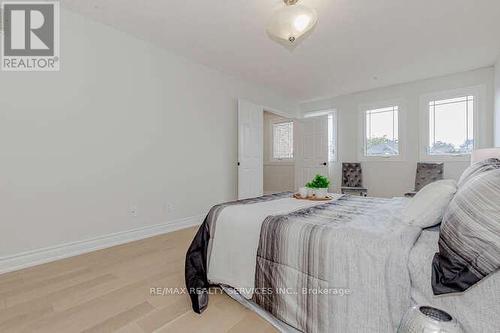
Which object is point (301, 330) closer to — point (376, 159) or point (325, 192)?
point (325, 192)

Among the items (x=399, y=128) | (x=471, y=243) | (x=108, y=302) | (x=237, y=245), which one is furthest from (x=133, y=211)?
(x=399, y=128)

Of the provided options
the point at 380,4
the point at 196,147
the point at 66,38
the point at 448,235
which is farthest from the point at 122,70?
the point at 448,235

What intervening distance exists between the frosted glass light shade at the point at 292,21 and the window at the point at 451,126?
352 cm

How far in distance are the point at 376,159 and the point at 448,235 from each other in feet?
14.3

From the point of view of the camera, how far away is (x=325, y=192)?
2.28 meters

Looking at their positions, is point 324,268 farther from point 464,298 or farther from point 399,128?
point 399,128

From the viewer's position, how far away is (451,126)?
Answer: 4.16 meters

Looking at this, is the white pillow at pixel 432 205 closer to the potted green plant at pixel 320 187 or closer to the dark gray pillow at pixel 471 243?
the dark gray pillow at pixel 471 243

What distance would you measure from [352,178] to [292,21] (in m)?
3.79

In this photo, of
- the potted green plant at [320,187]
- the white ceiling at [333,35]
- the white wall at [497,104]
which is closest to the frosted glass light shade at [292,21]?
the white ceiling at [333,35]

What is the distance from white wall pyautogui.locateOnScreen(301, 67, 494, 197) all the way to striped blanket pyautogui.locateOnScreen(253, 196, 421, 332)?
3.67 metres

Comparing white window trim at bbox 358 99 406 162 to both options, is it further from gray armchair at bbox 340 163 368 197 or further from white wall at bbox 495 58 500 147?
white wall at bbox 495 58 500 147

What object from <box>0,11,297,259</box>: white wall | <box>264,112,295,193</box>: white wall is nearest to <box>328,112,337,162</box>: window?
<box>264,112,295,193</box>: white wall

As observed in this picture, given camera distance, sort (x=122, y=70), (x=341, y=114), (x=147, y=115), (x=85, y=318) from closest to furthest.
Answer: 1. (x=85, y=318)
2. (x=122, y=70)
3. (x=147, y=115)
4. (x=341, y=114)
